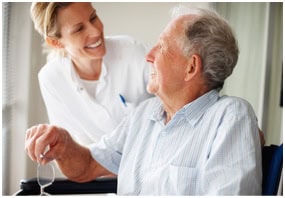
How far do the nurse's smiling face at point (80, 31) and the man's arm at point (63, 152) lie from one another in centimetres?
29

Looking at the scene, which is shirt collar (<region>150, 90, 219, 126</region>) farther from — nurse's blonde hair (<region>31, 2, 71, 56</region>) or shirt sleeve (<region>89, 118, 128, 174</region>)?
nurse's blonde hair (<region>31, 2, 71, 56</region>)

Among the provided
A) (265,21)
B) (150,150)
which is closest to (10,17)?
(150,150)

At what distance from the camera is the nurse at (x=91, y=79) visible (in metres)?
1.29

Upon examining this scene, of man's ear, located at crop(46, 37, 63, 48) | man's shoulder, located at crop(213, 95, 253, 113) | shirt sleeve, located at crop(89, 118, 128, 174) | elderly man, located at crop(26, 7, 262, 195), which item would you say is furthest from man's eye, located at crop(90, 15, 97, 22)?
man's shoulder, located at crop(213, 95, 253, 113)

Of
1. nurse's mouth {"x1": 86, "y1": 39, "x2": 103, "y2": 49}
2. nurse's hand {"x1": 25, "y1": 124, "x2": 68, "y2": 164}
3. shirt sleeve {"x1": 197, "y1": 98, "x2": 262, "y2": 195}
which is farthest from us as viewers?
nurse's mouth {"x1": 86, "y1": 39, "x2": 103, "y2": 49}

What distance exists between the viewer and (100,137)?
53.7 inches

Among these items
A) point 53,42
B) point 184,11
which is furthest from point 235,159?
point 53,42

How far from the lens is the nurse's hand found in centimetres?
121

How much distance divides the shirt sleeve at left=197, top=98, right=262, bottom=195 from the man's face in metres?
0.19

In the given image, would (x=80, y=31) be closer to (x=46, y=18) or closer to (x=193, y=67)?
(x=46, y=18)

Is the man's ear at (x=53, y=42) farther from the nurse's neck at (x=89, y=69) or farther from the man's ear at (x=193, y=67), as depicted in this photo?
the man's ear at (x=193, y=67)

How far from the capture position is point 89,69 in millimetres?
1335

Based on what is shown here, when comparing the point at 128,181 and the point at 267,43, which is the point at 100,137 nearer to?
the point at 128,181

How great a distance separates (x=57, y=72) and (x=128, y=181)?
47 cm
